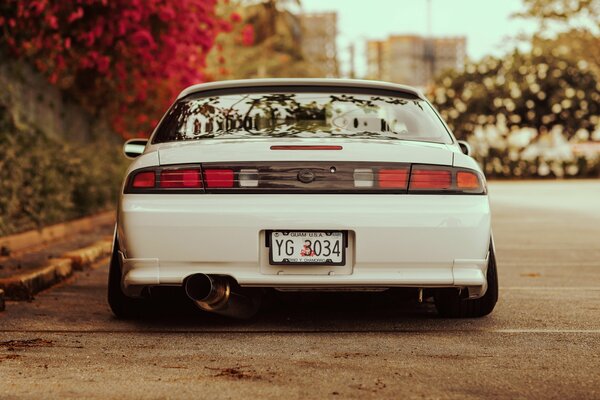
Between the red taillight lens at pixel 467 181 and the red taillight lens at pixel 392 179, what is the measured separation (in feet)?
1.00

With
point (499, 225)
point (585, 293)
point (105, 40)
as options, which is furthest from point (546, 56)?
point (585, 293)

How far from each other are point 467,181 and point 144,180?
1747mm

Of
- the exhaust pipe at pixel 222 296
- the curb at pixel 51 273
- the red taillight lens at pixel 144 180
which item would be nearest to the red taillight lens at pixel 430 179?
the exhaust pipe at pixel 222 296

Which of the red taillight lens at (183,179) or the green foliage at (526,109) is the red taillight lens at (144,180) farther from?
the green foliage at (526,109)

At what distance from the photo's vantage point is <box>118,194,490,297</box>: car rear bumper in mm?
6051

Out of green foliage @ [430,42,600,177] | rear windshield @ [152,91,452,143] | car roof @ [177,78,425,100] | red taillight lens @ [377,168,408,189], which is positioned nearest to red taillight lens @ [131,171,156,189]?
rear windshield @ [152,91,452,143]

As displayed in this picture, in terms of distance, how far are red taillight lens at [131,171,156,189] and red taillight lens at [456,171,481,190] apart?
5.39ft

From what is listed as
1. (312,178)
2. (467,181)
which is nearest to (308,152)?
(312,178)

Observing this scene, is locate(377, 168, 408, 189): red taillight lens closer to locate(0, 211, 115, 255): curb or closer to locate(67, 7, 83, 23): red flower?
locate(0, 211, 115, 255): curb

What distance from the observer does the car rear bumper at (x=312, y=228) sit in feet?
19.9

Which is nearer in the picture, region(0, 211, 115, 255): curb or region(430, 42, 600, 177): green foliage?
region(0, 211, 115, 255): curb

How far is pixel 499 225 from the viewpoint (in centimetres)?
1619

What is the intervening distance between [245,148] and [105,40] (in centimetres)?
886

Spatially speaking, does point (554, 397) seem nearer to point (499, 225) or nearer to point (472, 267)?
point (472, 267)
